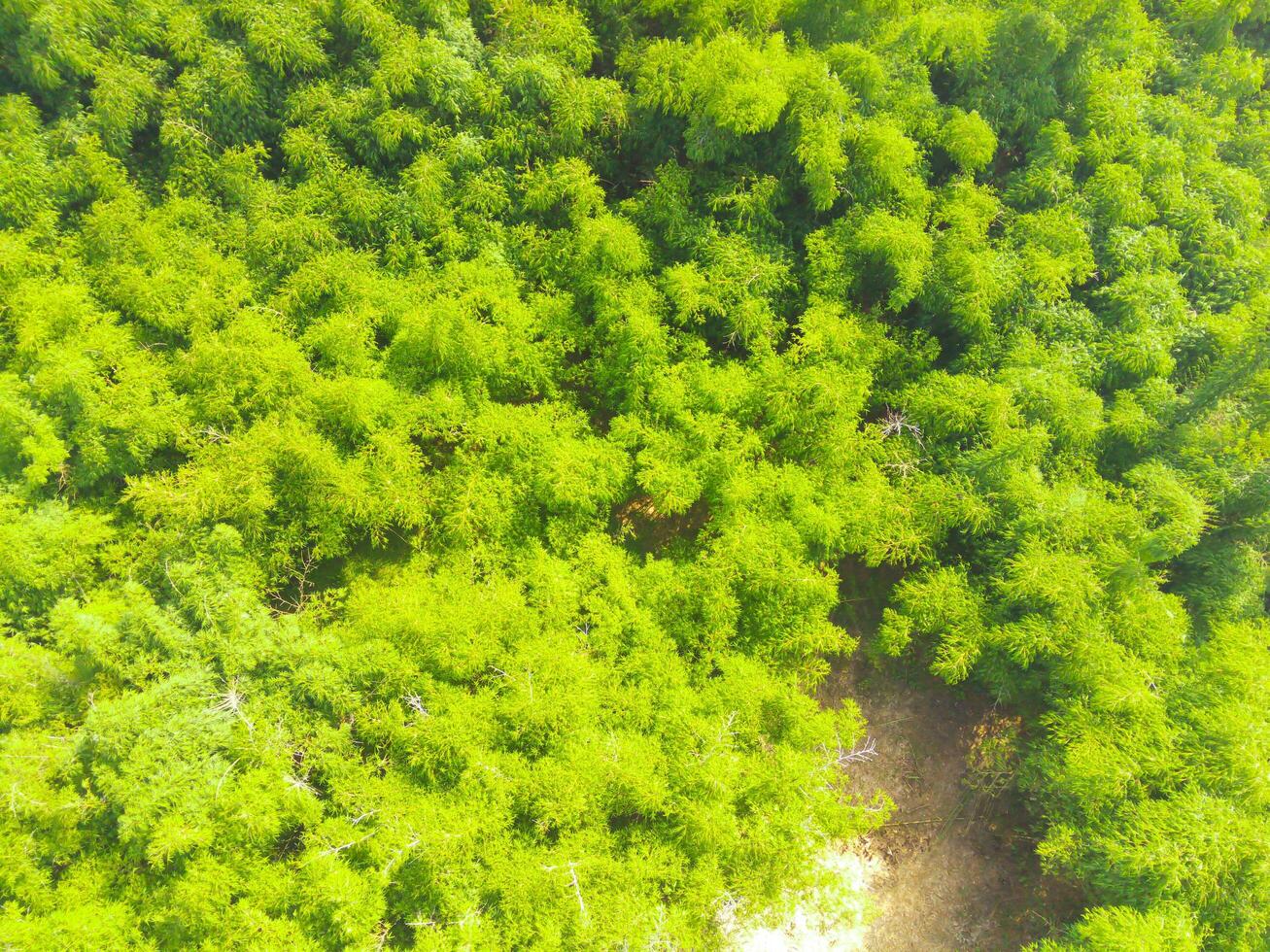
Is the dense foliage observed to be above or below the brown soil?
above

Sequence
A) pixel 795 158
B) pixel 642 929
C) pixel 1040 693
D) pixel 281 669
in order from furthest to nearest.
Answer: pixel 795 158, pixel 1040 693, pixel 281 669, pixel 642 929

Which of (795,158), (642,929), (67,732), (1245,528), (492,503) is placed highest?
(795,158)

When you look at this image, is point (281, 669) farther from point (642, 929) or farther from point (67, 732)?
point (642, 929)

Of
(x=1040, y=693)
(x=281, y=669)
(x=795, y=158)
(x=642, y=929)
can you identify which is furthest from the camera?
(x=795, y=158)

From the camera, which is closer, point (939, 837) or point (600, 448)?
point (600, 448)

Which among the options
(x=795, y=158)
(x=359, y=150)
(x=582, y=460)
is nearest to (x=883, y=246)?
(x=795, y=158)
